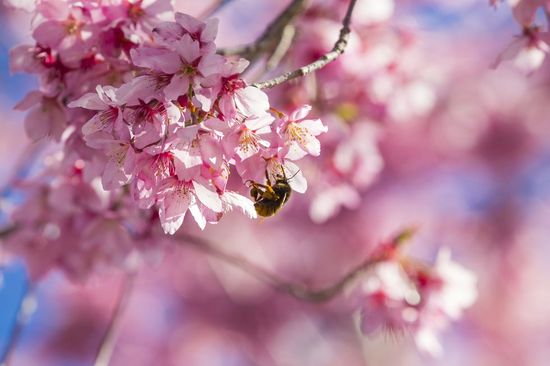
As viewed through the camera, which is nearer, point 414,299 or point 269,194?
point 269,194

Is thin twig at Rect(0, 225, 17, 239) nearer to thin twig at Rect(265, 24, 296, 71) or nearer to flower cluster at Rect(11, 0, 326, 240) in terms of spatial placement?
thin twig at Rect(265, 24, 296, 71)

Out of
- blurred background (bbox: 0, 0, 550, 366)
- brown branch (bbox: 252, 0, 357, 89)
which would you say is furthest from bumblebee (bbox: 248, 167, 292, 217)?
blurred background (bbox: 0, 0, 550, 366)

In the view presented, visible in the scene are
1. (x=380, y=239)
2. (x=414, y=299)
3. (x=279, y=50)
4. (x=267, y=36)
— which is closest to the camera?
(x=267, y=36)

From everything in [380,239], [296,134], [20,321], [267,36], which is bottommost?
[380,239]

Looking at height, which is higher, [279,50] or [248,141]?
[248,141]

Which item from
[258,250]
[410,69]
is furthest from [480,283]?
[410,69]

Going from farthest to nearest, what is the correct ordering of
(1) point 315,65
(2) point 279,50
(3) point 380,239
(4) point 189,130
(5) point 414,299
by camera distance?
1. (3) point 380,239
2. (5) point 414,299
3. (2) point 279,50
4. (1) point 315,65
5. (4) point 189,130

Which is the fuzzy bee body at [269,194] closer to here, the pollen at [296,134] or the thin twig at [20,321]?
the pollen at [296,134]

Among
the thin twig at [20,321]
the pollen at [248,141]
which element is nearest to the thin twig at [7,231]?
the thin twig at [20,321]

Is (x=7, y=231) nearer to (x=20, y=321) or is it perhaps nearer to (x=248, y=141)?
(x=20, y=321)

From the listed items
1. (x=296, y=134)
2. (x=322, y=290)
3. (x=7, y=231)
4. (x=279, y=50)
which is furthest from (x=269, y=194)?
(x=7, y=231)
